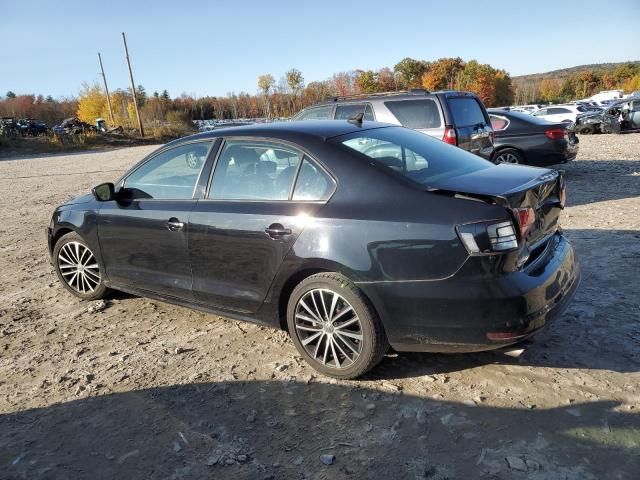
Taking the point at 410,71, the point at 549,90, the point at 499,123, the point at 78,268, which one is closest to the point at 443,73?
the point at 410,71

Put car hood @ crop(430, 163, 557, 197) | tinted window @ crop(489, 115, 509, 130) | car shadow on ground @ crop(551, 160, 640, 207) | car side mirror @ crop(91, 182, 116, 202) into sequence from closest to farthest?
car hood @ crop(430, 163, 557, 197) → car side mirror @ crop(91, 182, 116, 202) → car shadow on ground @ crop(551, 160, 640, 207) → tinted window @ crop(489, 115, 509, 130)

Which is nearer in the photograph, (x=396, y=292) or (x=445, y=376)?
(x=396, y=292)

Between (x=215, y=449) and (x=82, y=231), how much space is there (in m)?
2.94

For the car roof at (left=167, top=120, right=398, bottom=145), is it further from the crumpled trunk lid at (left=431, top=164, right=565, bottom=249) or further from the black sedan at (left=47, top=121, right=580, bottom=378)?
the crumpled trunk lid at (left=431, top=164, right=565, bottom=249)

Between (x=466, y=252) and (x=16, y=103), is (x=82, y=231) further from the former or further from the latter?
(x=16, y=103)

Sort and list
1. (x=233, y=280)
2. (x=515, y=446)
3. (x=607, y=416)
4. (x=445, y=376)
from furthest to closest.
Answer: (x=233, y=280) < (x=445, y=376) < (x=607, y=416) < (x=515, y=446)

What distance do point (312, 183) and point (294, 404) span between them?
143 centimetres

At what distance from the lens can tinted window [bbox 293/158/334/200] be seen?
10.9 feet

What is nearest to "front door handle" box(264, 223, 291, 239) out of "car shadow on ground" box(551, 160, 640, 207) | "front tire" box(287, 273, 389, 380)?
Answer: "front tire" box(287, 273, 389, 380)

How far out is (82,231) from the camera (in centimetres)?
483

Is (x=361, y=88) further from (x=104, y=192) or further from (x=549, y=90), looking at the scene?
(x=104, y=192)

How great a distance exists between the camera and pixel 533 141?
10.2 metres

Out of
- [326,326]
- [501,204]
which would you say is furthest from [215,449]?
[501,204]

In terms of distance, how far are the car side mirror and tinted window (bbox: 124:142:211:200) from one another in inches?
5.3
